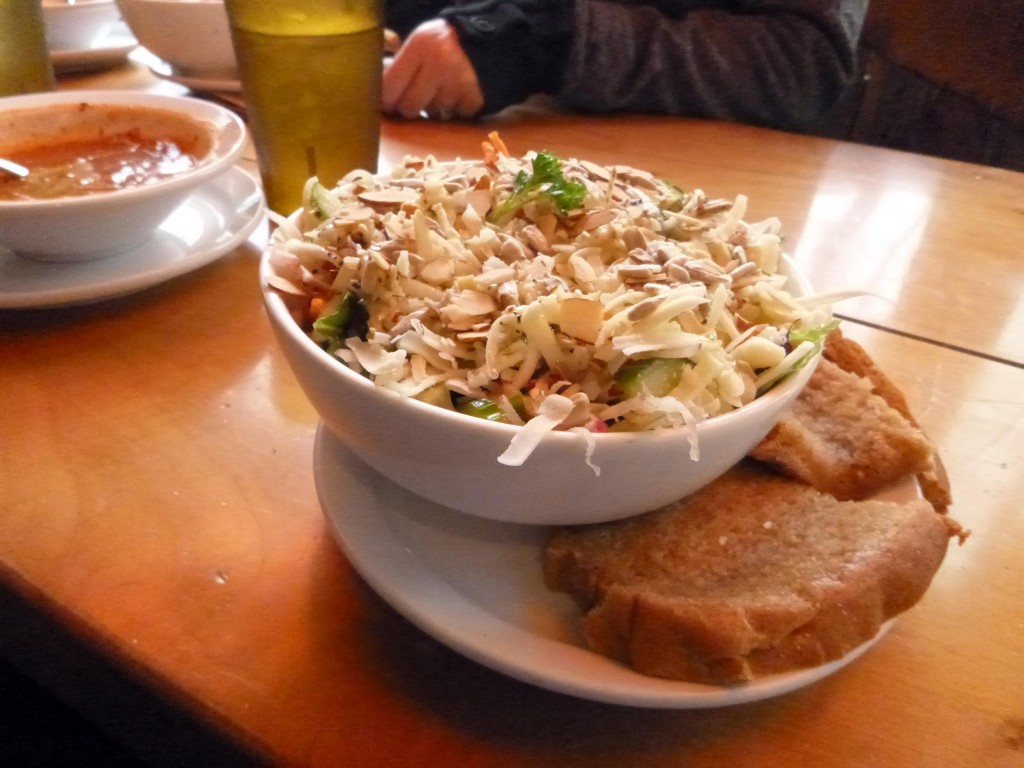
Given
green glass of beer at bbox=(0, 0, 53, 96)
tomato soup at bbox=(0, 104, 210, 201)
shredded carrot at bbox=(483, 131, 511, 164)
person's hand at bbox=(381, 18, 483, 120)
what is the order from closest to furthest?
shredded carrot at bbox=(483, 131, 511, 164), tomato soup at bbox=(0, 104, 210, 201), green glass of beer at bbox=(0, 0, 53, 96), person's hand at bbox=(381, 18, 483, 120)

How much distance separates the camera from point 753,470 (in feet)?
2.28

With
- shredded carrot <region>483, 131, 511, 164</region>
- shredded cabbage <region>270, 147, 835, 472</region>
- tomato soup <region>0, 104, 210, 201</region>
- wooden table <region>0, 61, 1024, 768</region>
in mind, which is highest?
shredded carrot <region>483, 131, 511, 164</region>

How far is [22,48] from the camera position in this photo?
50.9 inches

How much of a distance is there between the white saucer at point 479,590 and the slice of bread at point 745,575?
13 millimetres

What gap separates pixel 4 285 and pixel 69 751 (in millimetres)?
662

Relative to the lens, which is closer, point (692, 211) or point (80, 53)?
point (692, 211)

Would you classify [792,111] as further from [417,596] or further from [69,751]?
[69,751]

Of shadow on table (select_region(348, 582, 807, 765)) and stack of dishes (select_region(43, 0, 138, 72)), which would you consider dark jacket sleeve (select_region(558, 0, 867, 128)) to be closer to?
stack of dishes (select_region(43, 0, 138, 72))

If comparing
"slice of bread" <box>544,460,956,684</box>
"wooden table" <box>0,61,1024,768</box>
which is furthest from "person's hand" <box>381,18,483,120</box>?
"slice of bread" <box>544,460,956,684</box>

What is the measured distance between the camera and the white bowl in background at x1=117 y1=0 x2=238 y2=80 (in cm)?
151

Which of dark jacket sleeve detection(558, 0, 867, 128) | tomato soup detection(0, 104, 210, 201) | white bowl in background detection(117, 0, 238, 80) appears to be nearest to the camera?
tomato soup detection(0, 104, 210, 201)

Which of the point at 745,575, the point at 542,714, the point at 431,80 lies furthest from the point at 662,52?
the point at 542,714

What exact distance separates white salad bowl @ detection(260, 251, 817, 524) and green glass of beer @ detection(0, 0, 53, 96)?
1043 mm

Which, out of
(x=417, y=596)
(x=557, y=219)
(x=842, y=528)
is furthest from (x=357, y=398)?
(x=842, y=528)
